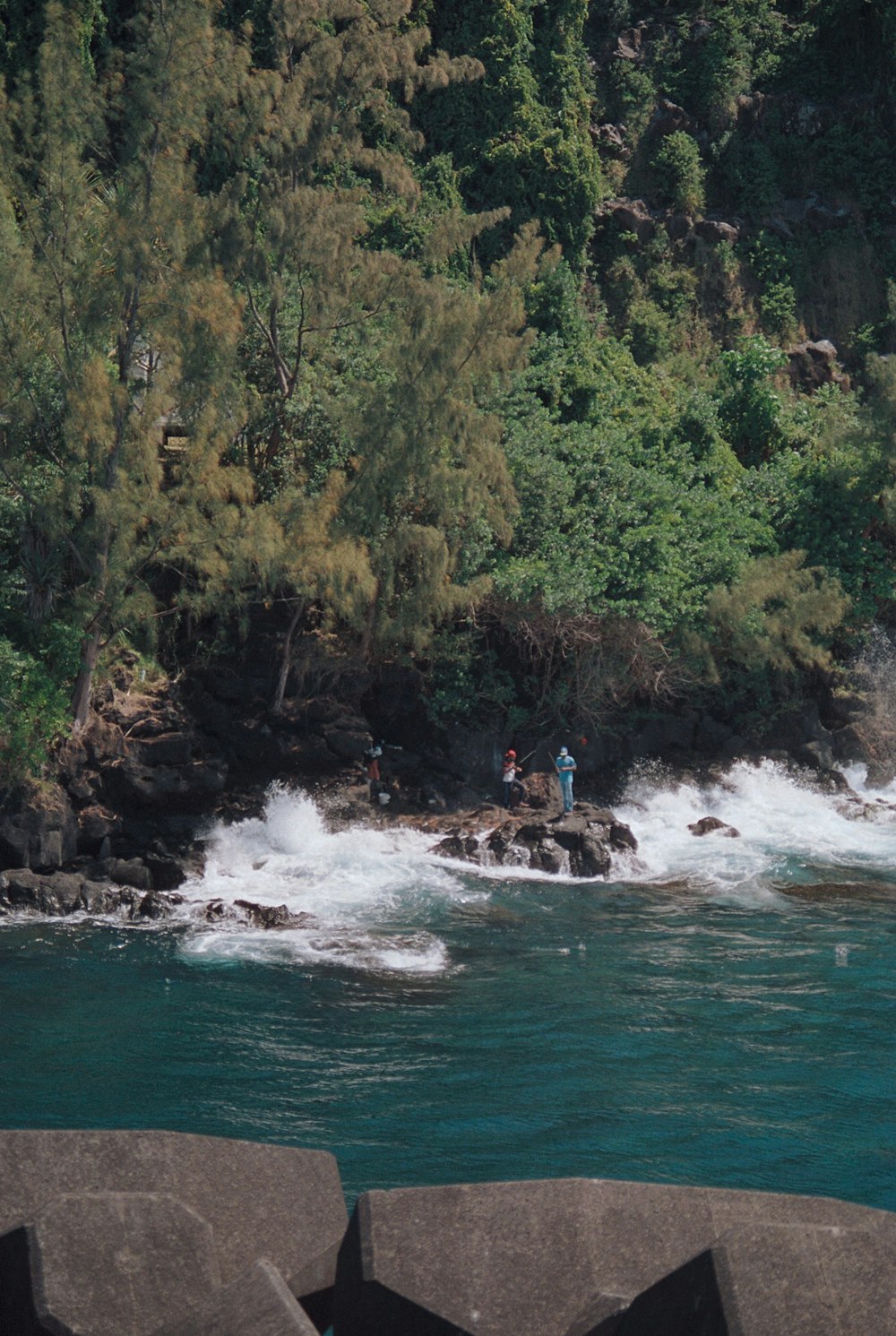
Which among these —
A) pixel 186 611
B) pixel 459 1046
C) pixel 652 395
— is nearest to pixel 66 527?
pixel 186 611

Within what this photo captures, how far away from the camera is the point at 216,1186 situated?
7.80 m

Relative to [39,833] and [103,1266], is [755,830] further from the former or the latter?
[103,1266]

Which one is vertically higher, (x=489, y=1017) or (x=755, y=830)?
(x=755, y=830)

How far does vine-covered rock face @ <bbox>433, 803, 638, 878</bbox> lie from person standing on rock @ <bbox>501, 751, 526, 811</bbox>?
165cm

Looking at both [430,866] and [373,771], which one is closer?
[430,866]

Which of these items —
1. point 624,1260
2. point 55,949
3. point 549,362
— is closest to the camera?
point 624,1260

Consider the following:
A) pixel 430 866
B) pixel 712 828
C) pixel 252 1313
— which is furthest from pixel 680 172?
pixel 252 1313

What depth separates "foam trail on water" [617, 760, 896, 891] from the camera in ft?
78.0

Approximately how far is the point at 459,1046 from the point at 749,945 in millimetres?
5752

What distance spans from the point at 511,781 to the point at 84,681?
27.2 ft

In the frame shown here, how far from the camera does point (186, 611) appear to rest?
27.1 m

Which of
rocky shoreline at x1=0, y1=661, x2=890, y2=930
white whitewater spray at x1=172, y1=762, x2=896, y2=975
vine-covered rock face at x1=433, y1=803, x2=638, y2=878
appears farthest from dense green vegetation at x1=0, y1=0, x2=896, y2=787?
vine-covered rock face at x1=433, y1=803, x2=638, y2=878

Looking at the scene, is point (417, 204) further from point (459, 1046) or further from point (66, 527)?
point (459, 1046)

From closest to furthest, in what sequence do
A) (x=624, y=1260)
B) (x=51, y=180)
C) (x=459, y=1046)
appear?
1. (x=624, y=1260)
2. (x=459, y=1046)
3. (x=51, y=180)
